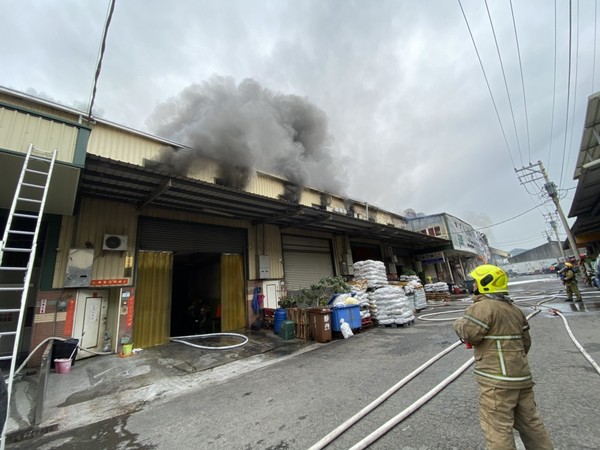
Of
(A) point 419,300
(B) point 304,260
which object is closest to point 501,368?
(B) point 304,260

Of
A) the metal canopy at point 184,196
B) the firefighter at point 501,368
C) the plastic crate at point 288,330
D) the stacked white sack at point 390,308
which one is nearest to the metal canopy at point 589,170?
the stacked white sack at point 390,308

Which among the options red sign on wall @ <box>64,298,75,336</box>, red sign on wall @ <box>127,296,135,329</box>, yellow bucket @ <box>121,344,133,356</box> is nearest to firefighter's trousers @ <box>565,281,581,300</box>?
yellow bucket @ <box>121,344,133,356</box>

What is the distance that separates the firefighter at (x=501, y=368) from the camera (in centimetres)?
185

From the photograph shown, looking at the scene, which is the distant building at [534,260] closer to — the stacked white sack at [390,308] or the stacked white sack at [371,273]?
the stacked white sack at [371,273]

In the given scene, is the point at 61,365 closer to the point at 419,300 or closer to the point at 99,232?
the point at 99,232

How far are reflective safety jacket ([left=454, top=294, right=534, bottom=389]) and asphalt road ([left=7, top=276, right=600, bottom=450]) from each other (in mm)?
806

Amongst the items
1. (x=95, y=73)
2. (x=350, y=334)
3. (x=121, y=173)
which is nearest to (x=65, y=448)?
(x=121, y=173)

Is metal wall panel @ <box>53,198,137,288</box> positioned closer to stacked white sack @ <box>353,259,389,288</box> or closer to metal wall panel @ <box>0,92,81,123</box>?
metal wall panel @ <box>0,92,81,123</box>

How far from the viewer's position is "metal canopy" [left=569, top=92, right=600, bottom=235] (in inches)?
341

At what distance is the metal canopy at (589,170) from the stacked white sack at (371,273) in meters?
7.73

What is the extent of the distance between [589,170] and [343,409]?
1209 centimetres

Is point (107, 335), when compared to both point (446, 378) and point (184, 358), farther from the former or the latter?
point (446, 378)

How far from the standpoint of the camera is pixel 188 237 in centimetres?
858

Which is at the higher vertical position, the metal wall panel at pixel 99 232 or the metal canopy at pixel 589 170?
the metal canopy at pixel 589 170
